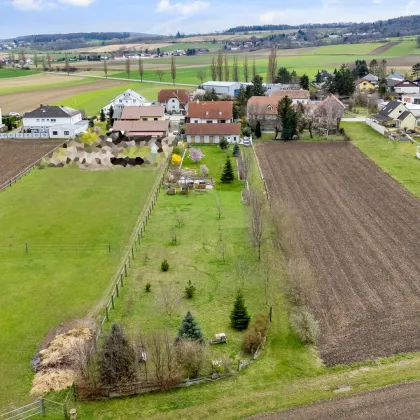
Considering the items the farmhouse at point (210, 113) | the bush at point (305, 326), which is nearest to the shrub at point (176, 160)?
the farmhouse at point (210, 113)

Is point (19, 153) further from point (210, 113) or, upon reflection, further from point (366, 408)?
point (366, 408)

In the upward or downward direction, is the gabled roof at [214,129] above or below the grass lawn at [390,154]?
above

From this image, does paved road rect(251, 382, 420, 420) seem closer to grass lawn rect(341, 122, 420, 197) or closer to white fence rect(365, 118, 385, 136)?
grass lawn rect(341, 122, 420, 197)

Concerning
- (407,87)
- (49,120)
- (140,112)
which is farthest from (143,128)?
(407,87)

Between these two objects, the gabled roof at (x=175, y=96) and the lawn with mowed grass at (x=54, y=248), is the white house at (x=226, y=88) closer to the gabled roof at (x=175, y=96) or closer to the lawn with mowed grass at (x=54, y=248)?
the gabled roof at (x=175, y=96)

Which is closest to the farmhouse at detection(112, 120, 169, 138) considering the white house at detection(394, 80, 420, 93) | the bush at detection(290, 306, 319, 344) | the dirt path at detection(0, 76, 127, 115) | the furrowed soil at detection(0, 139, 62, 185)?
the furrowed soil at detection(0, 139, 62, 185)

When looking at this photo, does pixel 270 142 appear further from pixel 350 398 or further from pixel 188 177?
pixel 350 398

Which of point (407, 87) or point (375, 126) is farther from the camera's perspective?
point (407, 87)
